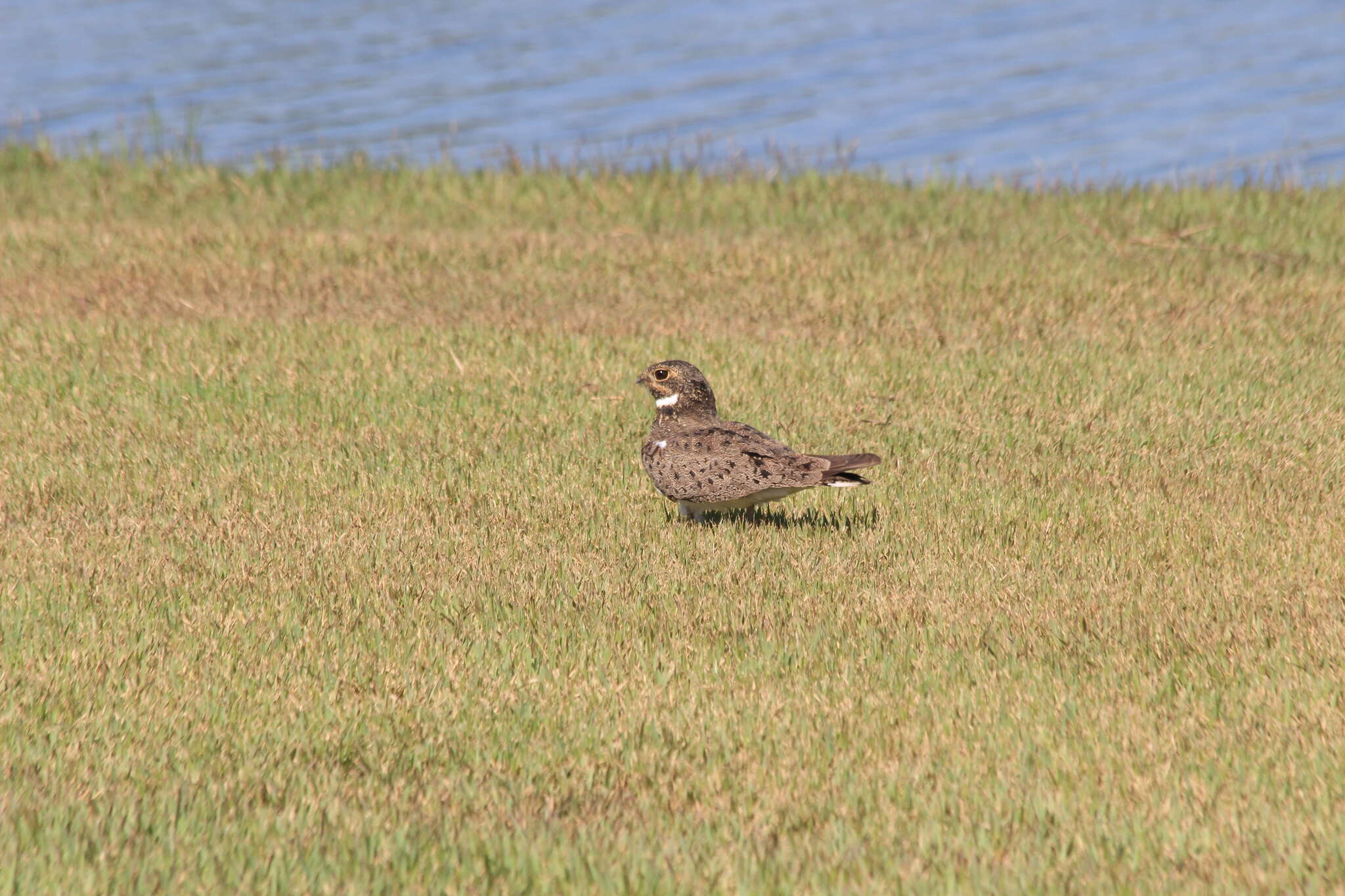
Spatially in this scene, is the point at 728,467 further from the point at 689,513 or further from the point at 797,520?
the point at 797,520

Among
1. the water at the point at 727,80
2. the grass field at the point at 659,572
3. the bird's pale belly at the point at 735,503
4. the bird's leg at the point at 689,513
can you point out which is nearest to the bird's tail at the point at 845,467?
→ the bird's pale belly at the point at 735,503

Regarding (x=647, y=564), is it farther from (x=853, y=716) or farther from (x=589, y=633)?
(x=853, y=716)

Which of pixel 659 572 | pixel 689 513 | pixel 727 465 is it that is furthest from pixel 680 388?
pixel 659 572

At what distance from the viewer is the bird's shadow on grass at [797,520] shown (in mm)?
8070

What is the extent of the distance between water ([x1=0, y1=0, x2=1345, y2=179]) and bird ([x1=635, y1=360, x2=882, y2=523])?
33.6 ft

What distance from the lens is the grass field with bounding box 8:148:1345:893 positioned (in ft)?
16.3

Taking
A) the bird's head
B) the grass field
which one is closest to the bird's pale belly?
the grass field

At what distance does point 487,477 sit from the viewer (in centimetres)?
884

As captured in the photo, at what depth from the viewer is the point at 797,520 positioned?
8.34 m

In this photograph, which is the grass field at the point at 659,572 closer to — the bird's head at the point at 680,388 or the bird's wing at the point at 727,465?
the bird's wing at the point at 727,465

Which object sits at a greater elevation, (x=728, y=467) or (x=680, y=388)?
(x=680, y=388)

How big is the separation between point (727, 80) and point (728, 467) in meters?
20.0

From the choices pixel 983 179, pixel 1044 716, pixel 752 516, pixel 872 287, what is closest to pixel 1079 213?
pixel 983 179

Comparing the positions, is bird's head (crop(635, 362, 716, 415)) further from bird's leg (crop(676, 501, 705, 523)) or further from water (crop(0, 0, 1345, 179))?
water (crop(0, 0, 1345, 179))
